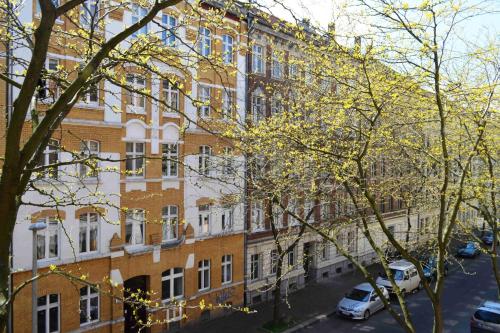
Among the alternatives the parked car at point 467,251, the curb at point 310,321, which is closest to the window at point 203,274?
the curb at point 310,321

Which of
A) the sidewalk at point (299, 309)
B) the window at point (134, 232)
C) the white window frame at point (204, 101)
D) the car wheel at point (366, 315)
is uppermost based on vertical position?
the white window frame at point (204, 101)

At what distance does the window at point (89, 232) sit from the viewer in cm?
1647

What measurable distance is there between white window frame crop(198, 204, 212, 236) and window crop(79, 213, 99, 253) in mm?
5292

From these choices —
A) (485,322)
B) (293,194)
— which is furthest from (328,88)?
(485,322)

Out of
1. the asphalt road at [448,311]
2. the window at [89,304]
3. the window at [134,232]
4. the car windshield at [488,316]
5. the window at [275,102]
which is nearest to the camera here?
the window at [275,102]

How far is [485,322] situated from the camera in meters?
19.1

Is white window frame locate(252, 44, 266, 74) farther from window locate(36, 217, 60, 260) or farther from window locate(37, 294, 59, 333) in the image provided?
window locate(37, 294, 59, 333)

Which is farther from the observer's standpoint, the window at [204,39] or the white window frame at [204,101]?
the window at [204,39]

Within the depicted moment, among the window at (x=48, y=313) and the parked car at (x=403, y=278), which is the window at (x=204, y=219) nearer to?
the window at (x=48, y=313)

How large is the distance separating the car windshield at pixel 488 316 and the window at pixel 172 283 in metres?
13.2

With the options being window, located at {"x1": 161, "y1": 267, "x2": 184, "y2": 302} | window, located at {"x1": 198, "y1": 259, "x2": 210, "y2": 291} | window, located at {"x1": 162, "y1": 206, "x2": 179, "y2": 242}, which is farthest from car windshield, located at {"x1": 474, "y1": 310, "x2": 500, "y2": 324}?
window, located at {"x1": 162, "y1": 206, "x2": 179, "y2": 242}

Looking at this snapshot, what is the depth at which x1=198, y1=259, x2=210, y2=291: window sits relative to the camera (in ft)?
68.8

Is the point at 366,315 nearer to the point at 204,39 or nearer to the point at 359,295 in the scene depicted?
the point at 359,295

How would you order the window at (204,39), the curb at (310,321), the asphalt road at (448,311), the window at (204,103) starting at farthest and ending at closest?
the asphalt road at (448,311) → the curb at (310,321) → the window at (204,39) → the window at (204,103)
